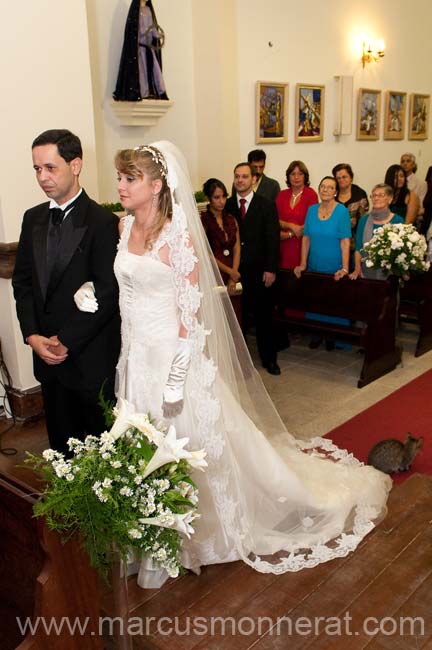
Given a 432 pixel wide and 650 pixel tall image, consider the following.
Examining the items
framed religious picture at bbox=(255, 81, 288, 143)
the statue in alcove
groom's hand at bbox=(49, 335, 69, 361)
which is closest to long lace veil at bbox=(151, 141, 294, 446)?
groom's hand at bbox=(49, 335, 69, 361)

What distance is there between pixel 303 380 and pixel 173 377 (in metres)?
3.15

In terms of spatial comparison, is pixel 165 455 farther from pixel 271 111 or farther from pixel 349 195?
pixel 271 111

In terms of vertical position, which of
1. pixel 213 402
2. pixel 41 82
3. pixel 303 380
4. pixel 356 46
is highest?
pixel 356 46

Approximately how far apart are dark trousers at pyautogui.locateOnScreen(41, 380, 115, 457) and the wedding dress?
273 mm

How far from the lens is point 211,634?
7.55 ft

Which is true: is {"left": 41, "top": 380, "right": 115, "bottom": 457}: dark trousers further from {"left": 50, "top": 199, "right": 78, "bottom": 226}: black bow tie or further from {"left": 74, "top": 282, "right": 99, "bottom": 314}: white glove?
{"left": 50, "top": 199, "right": 78, "bottom": 226}: black bow tie

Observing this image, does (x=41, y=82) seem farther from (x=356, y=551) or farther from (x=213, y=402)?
(x=356, y=551)

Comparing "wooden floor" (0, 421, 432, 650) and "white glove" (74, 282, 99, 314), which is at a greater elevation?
"white glove" (74, 282, 99, 314)

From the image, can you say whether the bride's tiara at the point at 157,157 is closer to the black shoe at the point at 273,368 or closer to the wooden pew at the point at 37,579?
the wooden pew at the point at 37,579

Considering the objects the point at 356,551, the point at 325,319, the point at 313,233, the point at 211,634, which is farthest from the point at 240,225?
the point at 211,634

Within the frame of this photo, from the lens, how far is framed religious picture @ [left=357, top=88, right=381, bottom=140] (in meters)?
9.53

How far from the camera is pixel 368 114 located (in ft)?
31.9

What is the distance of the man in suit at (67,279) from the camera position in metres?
2.92

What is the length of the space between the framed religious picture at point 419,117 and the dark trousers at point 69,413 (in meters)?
9.31
